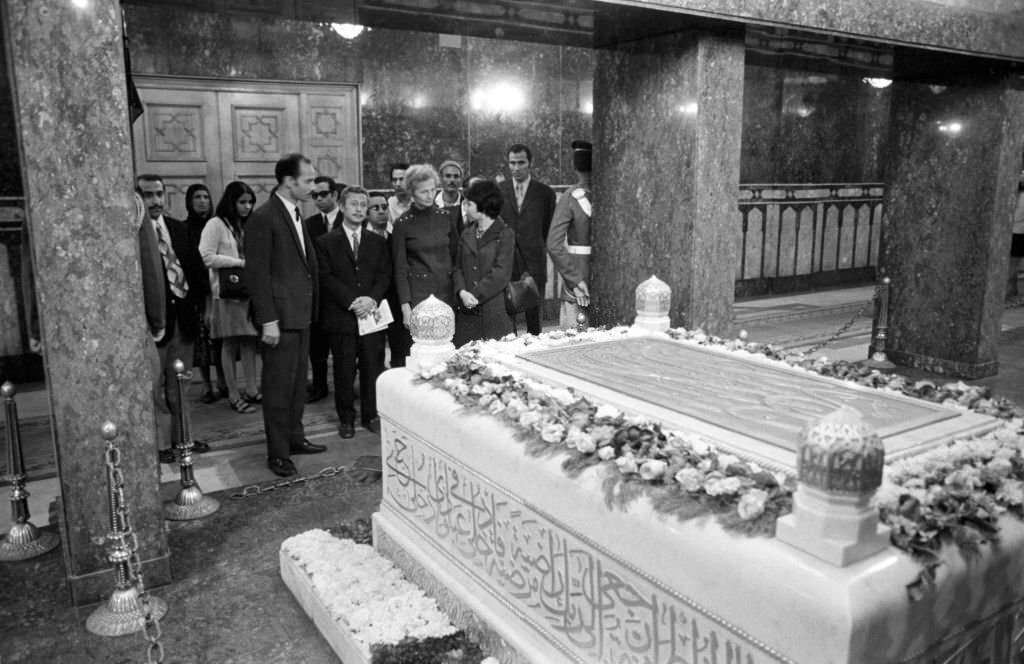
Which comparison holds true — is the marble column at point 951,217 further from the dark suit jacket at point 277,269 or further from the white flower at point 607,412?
the white flower at point 607,412

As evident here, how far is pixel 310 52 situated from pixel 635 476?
6752 millimetres

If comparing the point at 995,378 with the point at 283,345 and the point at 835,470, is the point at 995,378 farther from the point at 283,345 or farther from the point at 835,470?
the point at 835,470

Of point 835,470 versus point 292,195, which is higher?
point 292,195

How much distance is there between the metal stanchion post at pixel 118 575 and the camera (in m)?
3.18

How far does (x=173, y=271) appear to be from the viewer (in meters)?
5.32

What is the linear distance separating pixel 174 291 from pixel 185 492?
4.67ft

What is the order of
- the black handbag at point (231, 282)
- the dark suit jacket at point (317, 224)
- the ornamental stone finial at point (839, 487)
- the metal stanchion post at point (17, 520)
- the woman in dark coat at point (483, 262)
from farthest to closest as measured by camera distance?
the dark suit jacket at point (317, 224), the black handbag at point (231, 282), the woman in dark coat at point (483, 262), the metal stanchion post at point (17, 520), the ornamental stone finial at point (839, 487)

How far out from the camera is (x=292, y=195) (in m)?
4.74

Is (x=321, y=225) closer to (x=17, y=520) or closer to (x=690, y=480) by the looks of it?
(x=17, y=520)

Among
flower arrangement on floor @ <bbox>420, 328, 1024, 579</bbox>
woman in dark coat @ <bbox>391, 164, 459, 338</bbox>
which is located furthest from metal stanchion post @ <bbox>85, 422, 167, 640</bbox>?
woman in dark coat @ <bbox>391, 164, 459, 338</bbox>

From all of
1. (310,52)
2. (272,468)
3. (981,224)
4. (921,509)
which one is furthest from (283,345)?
(981,224)

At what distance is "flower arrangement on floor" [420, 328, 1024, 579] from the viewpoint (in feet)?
6.69

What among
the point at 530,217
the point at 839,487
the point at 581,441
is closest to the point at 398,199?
the point at 530,217

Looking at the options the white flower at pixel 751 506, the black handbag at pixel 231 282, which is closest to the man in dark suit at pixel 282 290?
the black handbag at pixel 231 282
